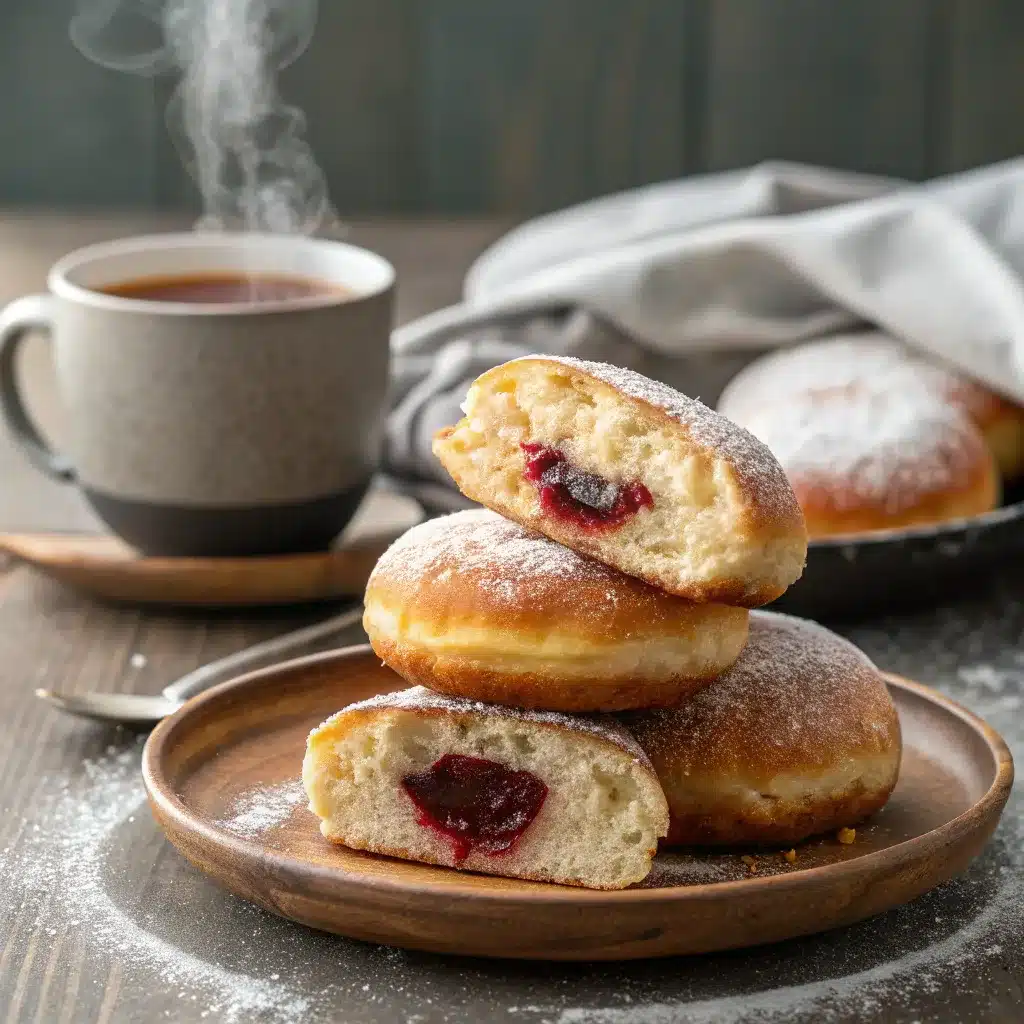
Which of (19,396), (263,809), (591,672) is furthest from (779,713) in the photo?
(19,396)

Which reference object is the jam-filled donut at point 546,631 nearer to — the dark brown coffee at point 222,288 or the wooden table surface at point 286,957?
the wooden table surface at point 286,957

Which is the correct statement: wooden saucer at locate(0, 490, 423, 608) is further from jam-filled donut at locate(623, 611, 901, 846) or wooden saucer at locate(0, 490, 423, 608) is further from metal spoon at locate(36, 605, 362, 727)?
jam-filled donut at locate(623, 611, 901, 846)

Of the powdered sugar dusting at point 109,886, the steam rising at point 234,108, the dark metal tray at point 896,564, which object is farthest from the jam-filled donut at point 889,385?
the powdered sugar dusting at point 109,886

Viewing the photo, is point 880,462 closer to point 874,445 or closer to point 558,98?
point 874,445

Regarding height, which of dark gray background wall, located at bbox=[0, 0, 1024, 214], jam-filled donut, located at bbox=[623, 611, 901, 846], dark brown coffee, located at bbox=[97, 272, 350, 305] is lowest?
dark gray background wall, located at bbox=[0, 0, 1024, 214]

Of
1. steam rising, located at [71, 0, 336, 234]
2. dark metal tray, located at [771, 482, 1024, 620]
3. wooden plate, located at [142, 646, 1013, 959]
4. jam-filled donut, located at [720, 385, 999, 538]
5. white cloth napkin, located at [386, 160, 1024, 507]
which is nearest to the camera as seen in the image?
wooden plate, located at [142, 646, 1013, 959]

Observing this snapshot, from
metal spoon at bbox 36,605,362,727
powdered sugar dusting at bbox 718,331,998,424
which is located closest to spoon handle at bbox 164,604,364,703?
metal spoon at bbox 36,605,362,727

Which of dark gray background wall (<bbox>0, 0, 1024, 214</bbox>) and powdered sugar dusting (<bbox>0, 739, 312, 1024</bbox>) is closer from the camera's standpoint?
powdered sugar dusting (<bbox>0, 739, 312, 1024</bbox>)
